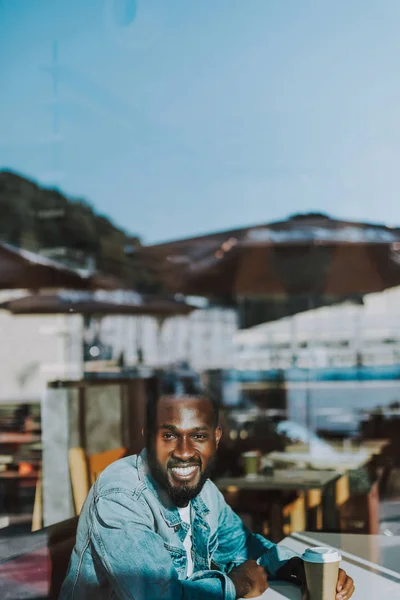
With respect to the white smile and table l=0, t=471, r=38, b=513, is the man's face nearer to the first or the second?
the white smile

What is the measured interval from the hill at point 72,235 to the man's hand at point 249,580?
11.6 ft

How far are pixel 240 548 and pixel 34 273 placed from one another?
14.5 ft

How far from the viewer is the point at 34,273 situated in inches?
239

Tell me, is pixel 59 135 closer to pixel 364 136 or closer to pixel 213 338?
pixel 364 136

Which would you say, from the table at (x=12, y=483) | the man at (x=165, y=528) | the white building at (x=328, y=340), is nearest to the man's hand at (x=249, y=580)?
the man at (x=165, y=528)

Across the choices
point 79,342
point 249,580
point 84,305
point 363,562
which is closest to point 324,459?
point 363,562

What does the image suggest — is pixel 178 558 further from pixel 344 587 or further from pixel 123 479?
pixel 344 587

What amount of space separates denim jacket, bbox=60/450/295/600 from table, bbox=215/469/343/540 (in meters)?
1.86

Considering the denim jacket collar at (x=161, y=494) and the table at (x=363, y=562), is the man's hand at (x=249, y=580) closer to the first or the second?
the table at (x=363, y=562)

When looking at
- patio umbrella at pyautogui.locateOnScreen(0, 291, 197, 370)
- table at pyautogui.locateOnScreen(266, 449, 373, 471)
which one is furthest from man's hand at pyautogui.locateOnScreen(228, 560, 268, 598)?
patio umbrella at pyautogui.locateOnScreen(0, 291, 197, 370)

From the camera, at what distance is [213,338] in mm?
14484

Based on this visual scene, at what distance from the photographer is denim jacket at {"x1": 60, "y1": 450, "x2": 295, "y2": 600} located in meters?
1.54

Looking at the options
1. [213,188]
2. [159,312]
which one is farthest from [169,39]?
[159,312]

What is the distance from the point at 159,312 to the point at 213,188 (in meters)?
3.35
